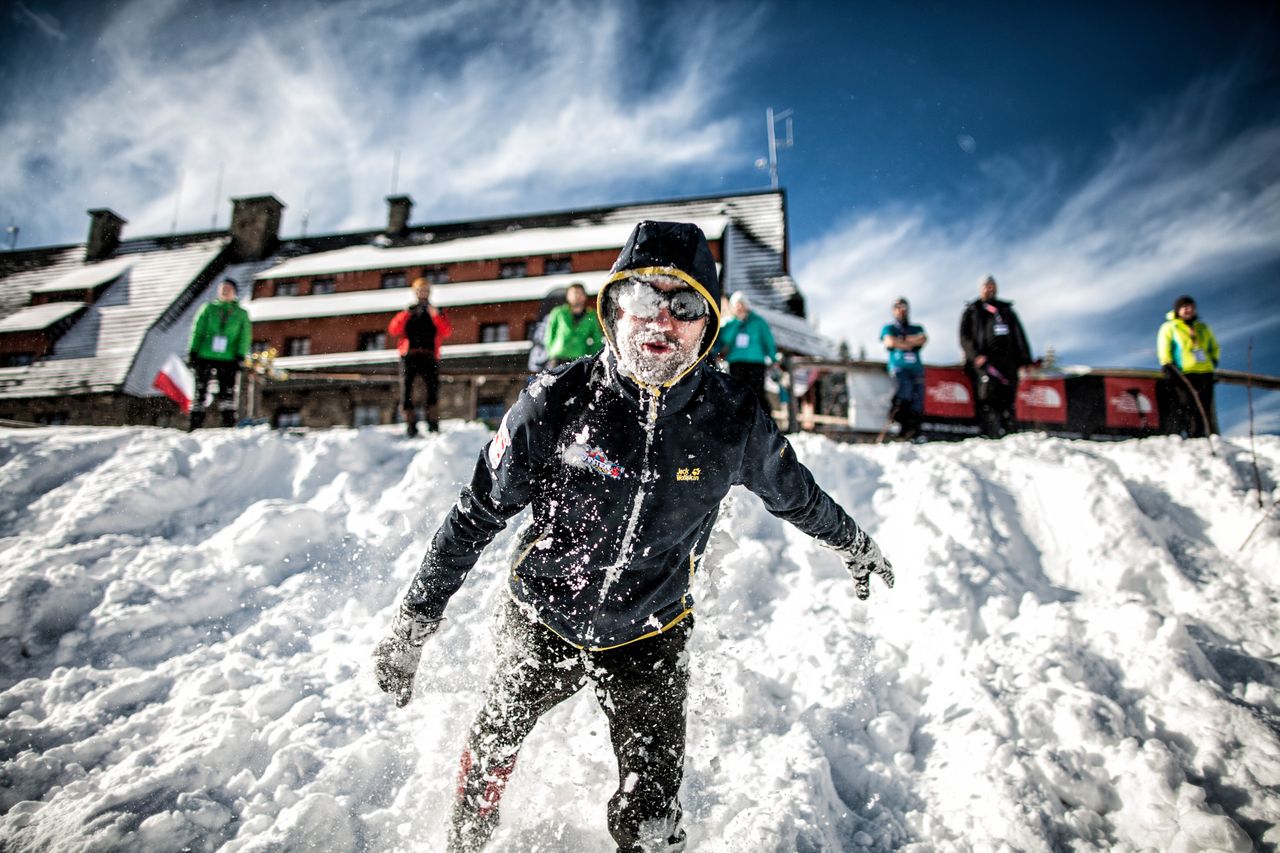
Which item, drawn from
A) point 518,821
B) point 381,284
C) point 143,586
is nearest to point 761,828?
point 518,821

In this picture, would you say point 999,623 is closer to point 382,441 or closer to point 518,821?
point 518,821

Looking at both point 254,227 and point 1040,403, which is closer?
point 1040,403

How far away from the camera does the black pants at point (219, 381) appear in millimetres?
7355

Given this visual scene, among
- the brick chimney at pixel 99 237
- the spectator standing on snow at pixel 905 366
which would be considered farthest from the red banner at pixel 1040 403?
the brick chimney at pixel 99 237

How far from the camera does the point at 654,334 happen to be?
1757 millimetres

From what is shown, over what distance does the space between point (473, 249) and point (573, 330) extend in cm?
1498

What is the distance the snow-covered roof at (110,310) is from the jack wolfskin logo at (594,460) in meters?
20.9

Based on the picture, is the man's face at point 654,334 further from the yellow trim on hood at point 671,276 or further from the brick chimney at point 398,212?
the brick chimney at point 398,212

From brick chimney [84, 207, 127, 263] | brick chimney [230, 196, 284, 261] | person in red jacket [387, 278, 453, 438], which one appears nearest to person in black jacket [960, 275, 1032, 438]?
person in red jacket [387, 278, 453, 438]

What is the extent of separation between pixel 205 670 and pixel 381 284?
18675 millimetres

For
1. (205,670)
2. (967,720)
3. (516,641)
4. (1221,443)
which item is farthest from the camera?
(1221,443)

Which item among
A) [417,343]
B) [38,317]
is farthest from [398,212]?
[417,343]

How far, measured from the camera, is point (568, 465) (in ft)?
6.16

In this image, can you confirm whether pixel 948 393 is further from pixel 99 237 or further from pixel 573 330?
pixel 99 237
